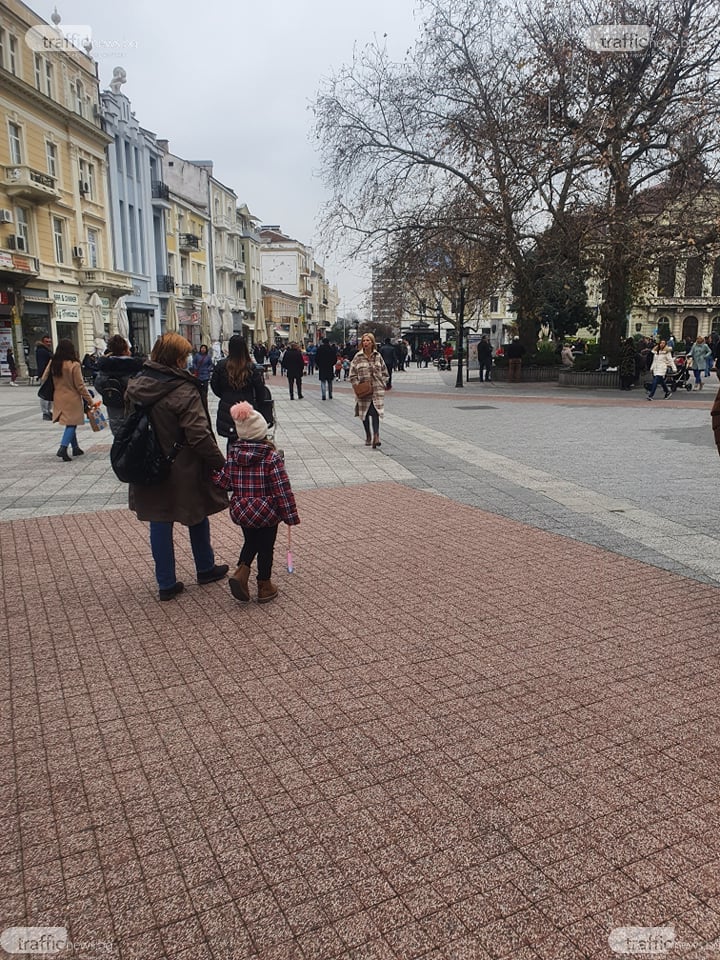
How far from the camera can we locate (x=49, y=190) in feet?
102

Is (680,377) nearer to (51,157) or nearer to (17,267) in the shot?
(17,267)

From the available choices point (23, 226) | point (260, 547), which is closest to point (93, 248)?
point (23, 226)

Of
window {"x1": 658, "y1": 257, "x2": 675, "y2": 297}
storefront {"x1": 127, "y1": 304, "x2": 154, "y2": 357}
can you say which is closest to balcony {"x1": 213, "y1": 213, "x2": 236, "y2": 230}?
storefront {"x1": 127, "y1": 304, "x2": 154, "y2": 357}

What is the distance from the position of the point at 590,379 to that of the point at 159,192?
116ft

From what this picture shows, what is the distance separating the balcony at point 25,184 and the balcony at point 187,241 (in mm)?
23483

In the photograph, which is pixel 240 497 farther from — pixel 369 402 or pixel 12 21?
pixel 12 21

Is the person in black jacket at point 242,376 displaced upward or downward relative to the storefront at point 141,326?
downward

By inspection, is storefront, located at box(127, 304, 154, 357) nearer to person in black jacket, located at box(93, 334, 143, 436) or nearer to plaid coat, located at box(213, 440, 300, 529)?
person in black jacket, located at box(93, 334, 143, 436)

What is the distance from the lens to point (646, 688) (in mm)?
3494

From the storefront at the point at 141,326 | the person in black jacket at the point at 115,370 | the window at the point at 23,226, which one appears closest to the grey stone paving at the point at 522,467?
the person in black jacket at the point at 115,370

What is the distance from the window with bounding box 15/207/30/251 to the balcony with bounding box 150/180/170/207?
60.1 feet

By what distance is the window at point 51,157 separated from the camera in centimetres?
3319

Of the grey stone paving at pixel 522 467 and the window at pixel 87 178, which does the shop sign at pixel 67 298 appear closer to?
the window at pixel 87 178

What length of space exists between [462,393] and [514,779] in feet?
71.0
